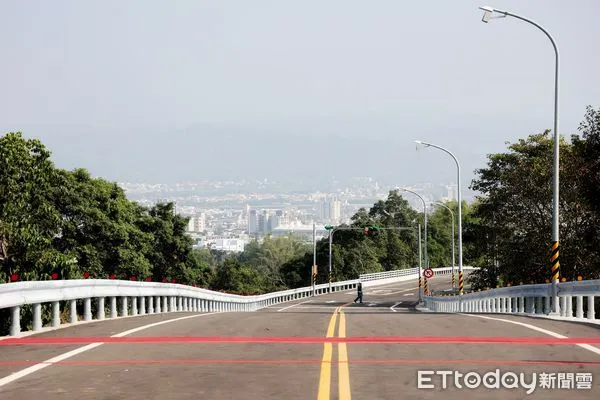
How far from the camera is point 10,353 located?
45.0ft

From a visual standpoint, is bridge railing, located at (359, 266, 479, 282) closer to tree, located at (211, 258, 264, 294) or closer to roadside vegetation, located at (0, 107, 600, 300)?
tree, located at (211, 258, 264, 294)

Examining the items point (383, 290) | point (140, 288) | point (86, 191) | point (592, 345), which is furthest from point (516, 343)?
point (383, 290)

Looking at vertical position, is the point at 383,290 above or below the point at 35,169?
below

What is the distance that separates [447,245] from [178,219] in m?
99.5

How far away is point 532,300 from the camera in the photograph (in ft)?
112

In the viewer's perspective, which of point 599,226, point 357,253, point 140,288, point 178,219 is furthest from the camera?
point 357,253

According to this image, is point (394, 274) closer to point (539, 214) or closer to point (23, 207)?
point (539, 214)

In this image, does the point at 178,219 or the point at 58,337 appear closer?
the point at 58,337

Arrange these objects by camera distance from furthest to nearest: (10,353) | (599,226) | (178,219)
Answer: (178,219) → (599,226) → (10,353)

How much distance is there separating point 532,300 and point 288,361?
22977mm

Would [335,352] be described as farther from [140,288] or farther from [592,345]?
[140,288]

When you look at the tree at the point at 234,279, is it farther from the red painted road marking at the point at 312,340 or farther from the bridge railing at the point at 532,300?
the red painted road marking at the point at 312,340

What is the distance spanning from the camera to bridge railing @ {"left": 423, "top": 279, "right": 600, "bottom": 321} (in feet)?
82.4

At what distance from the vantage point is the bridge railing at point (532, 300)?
25.1 metres
